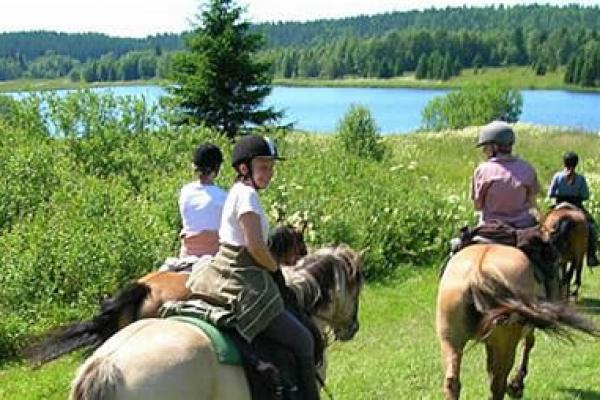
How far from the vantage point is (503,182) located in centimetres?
801

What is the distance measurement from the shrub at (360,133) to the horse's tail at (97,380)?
26.5m

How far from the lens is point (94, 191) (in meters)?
15.9

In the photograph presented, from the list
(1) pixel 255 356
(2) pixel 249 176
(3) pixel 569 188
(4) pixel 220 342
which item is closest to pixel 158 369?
(4) pixel 220 342

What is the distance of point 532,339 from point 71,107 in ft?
51.4

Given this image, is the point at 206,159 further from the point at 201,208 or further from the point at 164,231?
the point at 164,231

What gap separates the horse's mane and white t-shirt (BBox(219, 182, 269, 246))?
→ 1108 millimetres

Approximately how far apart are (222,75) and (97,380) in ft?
83.3

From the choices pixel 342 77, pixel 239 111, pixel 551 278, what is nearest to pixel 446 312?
pixel 551 278

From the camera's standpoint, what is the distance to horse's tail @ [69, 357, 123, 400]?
4.41 m

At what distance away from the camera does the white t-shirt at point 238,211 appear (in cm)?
506

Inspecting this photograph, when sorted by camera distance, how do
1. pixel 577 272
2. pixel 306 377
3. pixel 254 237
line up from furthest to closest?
pixel 577 272
pixel 306 377
pixel 254 237

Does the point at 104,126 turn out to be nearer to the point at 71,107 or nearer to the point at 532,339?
the point at 71,107

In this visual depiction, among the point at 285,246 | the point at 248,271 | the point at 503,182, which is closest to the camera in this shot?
the point at 248,271

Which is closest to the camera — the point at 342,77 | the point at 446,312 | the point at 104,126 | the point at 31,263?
the point at 446,312
